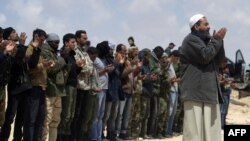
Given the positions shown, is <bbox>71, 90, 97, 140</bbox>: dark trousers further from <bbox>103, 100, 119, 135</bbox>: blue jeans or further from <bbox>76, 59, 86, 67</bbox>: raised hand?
<bbox>103, 100, 119, 135</bbox>: blue jeans

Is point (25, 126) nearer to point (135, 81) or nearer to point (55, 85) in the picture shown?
point (55, 85)

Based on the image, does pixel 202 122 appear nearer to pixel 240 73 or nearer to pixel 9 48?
pixel 9 48

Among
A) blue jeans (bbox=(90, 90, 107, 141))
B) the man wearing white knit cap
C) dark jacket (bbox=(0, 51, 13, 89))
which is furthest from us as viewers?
blue jeans (bbox=(90, 90, 107, 141))

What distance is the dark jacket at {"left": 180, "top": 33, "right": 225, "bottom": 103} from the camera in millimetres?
6312

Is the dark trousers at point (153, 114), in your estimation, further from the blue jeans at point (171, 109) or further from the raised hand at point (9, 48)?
the raised hand at point (9, 48)

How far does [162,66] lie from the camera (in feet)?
39.0

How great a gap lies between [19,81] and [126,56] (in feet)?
11.3

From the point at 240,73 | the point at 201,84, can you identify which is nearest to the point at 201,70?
the point at 201,84

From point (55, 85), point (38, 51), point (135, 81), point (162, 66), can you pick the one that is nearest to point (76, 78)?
point (55, 85)

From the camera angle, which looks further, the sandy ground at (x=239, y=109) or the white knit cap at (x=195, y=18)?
the sandy ground at (x=239, y=109)

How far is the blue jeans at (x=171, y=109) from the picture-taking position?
12.1 metres

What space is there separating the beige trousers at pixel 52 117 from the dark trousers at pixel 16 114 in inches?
17.4

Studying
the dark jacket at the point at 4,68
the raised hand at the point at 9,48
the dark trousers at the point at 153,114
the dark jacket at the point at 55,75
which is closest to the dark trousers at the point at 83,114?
the dark jacket at the point at 55,75

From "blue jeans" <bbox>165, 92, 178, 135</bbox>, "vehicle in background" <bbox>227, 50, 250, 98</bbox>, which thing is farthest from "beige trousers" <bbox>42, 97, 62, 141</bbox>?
"vehicle in background" <bbox>227, 50, 250, 98</bbox>
